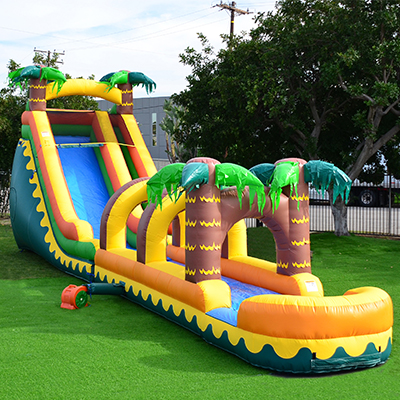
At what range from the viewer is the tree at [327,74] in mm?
11953

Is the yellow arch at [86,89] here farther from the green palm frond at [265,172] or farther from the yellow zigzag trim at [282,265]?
the yellow zigzag trim at [282,265]

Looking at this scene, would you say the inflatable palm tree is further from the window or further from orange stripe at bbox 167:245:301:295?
the window

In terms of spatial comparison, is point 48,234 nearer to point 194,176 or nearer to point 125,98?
point 125,98

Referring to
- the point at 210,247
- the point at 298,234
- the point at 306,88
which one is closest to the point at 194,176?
the point at 210,247

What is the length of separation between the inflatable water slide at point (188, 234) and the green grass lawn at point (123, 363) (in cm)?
21

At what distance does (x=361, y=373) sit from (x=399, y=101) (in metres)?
9.02

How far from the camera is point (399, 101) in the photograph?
12430 millimetres

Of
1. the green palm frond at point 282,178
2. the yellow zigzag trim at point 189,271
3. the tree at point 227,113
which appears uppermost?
the tree at point 227,113

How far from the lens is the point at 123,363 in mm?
5176

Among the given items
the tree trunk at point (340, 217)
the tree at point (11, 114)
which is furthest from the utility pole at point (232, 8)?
the tree trunk at point (340, 217)

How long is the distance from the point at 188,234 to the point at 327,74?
7088mm

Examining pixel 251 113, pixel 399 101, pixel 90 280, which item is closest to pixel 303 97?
pixel 251 113

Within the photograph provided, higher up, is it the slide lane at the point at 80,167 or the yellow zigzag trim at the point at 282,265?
the slide lane at the point at 80,167

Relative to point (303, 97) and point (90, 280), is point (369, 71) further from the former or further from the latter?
point (90, 280)
